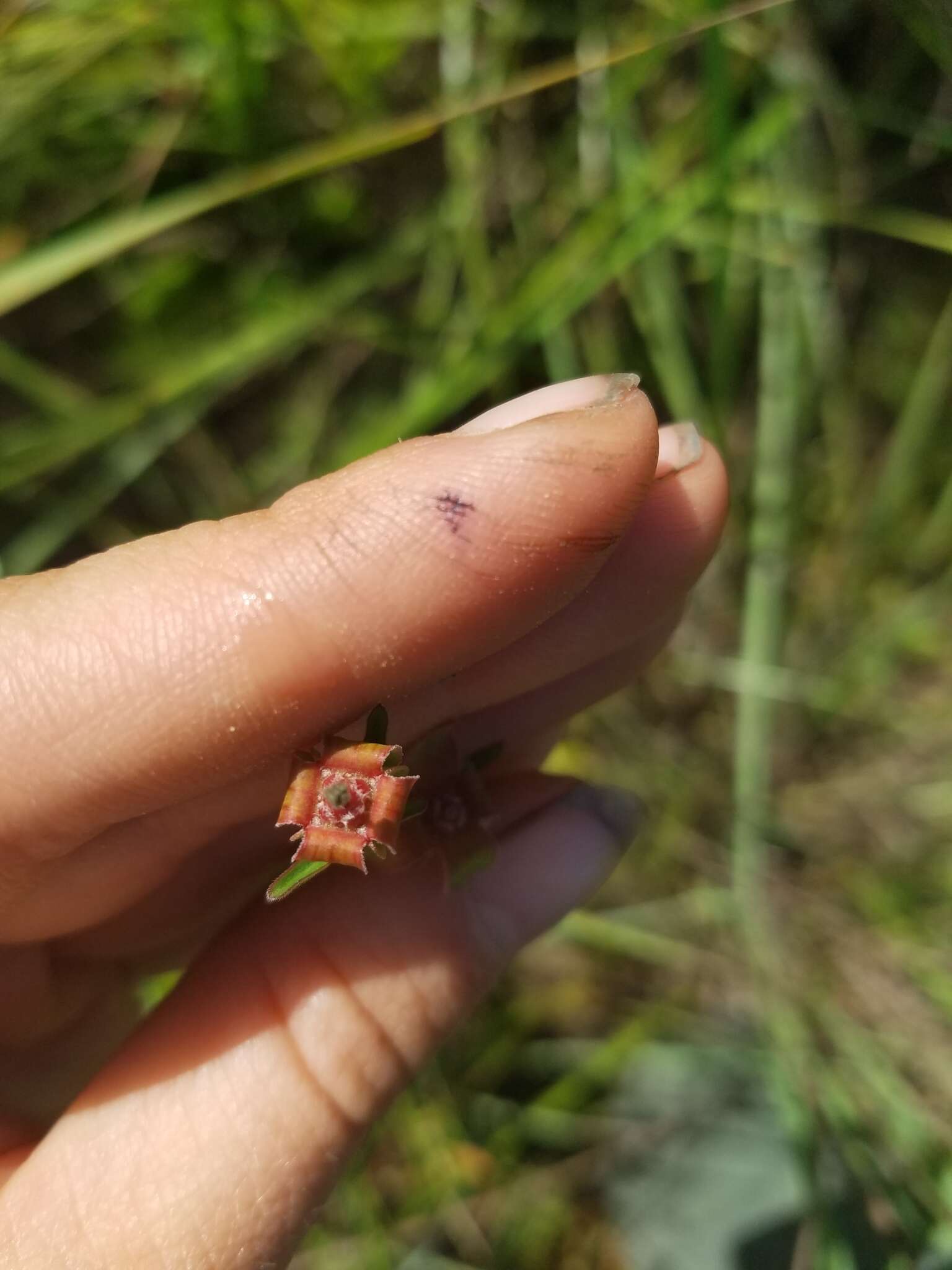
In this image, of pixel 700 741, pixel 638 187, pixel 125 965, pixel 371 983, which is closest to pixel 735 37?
pixel 638 187

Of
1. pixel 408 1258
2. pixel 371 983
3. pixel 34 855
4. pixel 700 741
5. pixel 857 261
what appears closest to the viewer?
pixel 34 855

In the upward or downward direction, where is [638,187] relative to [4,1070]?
upward

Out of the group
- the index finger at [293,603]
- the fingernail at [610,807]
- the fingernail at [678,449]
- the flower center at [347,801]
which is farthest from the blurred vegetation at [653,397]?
the flower center at [347,801]

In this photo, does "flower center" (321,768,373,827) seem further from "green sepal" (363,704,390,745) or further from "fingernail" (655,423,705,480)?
"fingernail" (655,423,705,480)

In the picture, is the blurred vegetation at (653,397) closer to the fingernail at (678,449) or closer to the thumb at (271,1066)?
the fingernail at (678,449)

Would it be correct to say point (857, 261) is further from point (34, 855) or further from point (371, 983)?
point (34, 855)

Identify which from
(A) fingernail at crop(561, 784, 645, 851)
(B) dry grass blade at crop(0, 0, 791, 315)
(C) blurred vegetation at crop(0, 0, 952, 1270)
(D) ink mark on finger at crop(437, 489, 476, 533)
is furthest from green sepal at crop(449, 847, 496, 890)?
(B) dry grass blade at crop(0, 0, 791, 315)

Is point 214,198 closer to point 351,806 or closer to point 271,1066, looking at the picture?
point 351,806
